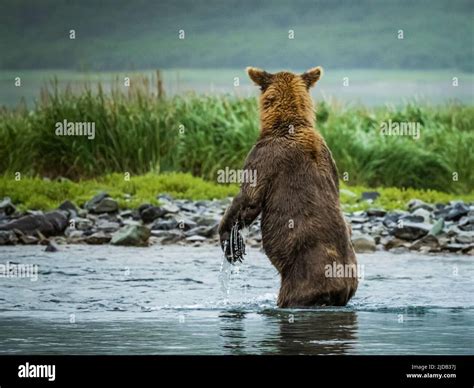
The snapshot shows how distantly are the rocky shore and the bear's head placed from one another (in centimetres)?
268

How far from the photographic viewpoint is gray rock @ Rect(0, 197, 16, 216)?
1157 cm

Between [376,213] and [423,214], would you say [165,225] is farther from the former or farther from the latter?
[423,214]

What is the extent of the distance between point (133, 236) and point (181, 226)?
61cm

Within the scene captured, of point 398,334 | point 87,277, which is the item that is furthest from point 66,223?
point 398,334

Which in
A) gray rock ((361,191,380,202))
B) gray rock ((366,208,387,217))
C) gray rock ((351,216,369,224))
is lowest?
gray rock ((351,216,369,224))

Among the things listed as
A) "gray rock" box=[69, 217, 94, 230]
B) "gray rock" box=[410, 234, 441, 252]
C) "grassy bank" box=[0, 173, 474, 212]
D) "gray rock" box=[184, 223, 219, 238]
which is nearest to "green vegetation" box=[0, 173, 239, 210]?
"grassy bank" box=[0, 173, 474, 212]

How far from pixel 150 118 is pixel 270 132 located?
19.3ft

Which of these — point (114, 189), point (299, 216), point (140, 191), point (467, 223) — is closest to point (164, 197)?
point (140, 191)

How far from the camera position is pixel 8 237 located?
10766 millimetres

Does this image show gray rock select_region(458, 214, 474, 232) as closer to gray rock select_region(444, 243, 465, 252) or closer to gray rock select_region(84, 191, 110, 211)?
gray rock select_region(444, 243, 465, 252)

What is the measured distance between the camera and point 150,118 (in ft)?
43.9

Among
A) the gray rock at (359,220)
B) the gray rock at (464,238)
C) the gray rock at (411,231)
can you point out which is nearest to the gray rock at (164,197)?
the gray rock at (359,220)

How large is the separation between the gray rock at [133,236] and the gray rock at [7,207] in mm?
1204
